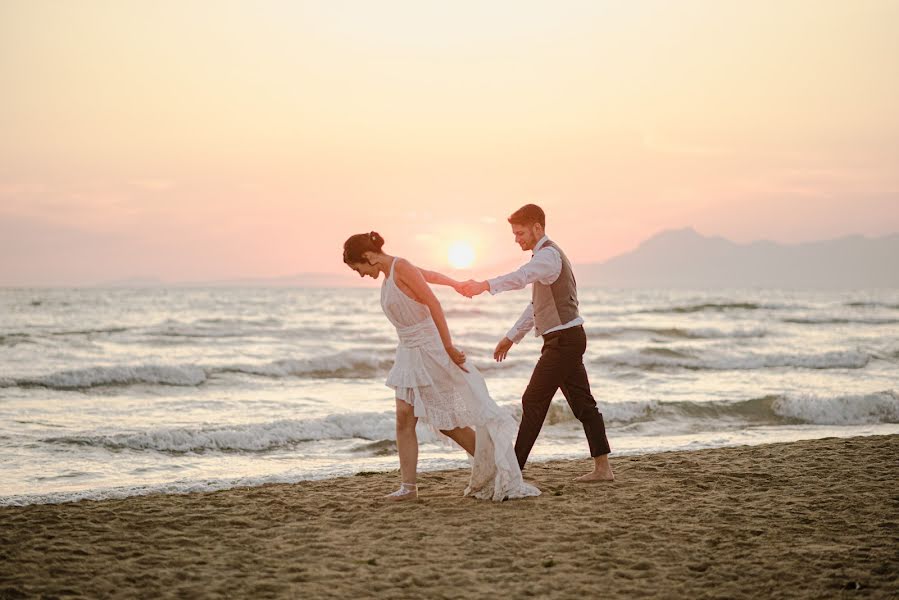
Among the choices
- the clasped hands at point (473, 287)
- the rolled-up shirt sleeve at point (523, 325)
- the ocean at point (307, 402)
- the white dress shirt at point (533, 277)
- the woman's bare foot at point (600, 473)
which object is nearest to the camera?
the clasped hands at point (473, 287)

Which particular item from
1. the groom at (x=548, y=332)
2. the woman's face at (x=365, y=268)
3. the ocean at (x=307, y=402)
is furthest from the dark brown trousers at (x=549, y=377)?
the woman's face at (x=365, y=268)

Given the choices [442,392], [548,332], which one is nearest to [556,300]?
[548,332]

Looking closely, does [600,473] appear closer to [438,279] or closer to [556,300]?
[556,300]

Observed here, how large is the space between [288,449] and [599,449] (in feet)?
14.4

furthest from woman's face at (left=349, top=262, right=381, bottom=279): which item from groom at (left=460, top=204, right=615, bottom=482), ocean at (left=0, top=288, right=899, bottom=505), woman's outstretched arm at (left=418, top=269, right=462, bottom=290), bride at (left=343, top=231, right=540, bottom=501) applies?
ocean at (left=0, top=288, right=899, bottom=505)

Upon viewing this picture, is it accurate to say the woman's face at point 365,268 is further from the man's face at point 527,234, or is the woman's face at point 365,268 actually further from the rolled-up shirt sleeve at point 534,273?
the man's face at point 527,234

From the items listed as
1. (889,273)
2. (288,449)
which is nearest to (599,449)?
(288,449)

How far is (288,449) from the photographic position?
32.0ft

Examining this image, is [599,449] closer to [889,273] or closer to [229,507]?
[229,507]

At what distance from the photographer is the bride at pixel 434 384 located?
577 cm

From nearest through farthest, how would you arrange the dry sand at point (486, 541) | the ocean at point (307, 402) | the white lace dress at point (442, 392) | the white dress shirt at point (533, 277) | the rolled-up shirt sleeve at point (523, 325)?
1. the dry sand at point (486, 541)
2. the white dress shirt at point (533, 277)
3. the white lace dress at point (442, 392)
4. the rolled-up shirt sleeve at point (523, 325)
5. the ocean at point (307, 402)

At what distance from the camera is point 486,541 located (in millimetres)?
4910

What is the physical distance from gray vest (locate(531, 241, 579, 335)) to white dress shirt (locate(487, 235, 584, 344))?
0.04m

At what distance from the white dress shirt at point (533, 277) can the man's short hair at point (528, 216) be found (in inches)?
5.6
